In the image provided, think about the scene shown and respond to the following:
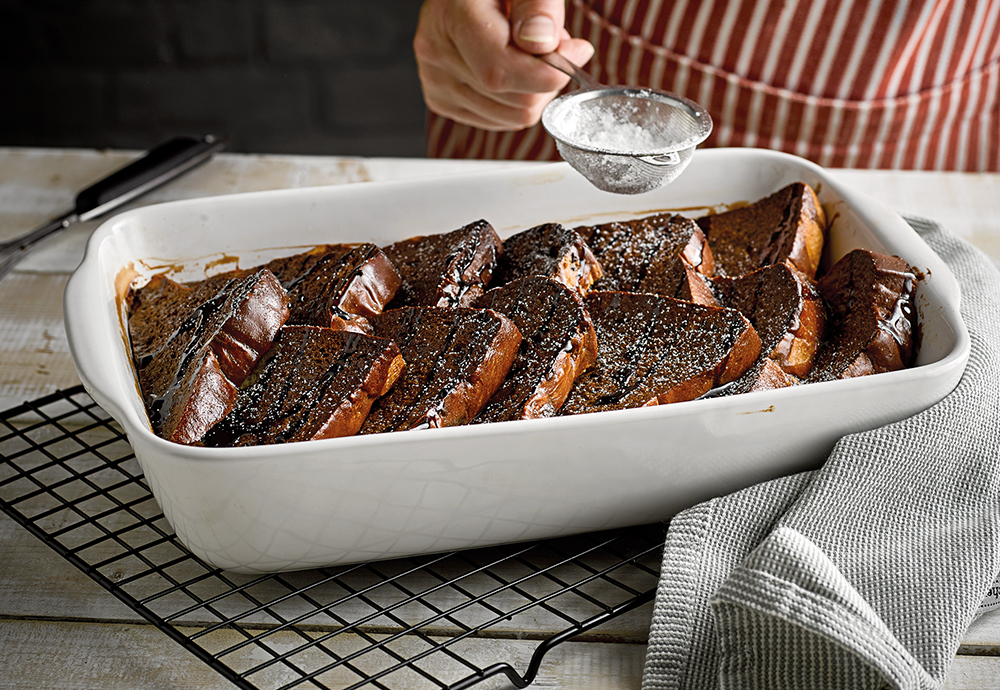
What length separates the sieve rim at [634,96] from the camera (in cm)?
184

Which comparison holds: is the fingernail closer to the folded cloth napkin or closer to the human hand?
the human hand

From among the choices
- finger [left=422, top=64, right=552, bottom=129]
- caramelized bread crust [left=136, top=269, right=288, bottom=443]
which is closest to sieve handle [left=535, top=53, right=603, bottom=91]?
finger [left=422, top=64, right=552, bottom=129]

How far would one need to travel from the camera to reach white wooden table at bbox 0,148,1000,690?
1404 millimetres

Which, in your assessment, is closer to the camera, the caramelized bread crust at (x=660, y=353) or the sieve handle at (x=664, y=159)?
the caramelized bread crust at (x=660, y=353)

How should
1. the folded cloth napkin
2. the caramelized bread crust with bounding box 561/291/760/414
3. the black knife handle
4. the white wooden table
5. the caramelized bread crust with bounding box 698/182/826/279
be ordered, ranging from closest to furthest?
the folded cloth napkin
the white wooden table
the caramelized bread crust with bounding box 561/291/760/414
the caramelized bread crust with bounding box 698/182/826/279
the black knife handle

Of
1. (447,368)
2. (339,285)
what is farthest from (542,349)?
(339,285)

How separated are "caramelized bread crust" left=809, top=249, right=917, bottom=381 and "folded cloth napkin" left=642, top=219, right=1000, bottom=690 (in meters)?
0.13

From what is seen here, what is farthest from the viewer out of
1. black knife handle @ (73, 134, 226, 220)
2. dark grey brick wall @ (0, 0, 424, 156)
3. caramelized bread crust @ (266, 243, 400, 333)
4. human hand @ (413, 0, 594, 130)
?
dark grey brick wall @ (0, 0, 424, 156)

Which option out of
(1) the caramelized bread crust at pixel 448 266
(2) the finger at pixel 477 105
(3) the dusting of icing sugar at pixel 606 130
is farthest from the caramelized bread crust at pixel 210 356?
(2) the finger at pixel 477 105

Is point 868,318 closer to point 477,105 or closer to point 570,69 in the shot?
point 570,69

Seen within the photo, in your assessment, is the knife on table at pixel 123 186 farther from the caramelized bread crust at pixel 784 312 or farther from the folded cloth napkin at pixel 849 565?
the folded cloth napkin at pixel 849 565

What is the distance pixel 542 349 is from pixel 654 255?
451mm

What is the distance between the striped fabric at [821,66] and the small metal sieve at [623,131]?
0.90 m

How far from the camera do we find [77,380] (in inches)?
80.8
